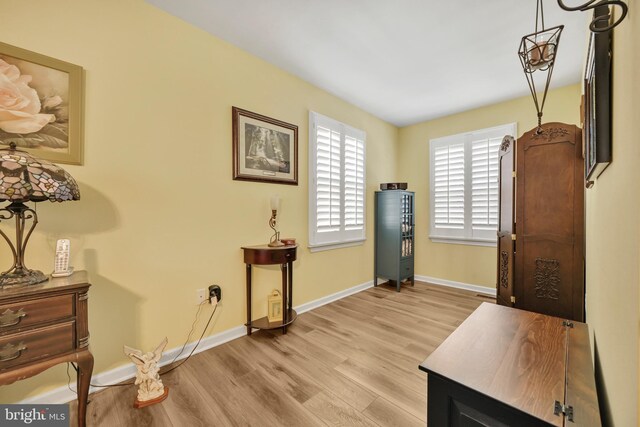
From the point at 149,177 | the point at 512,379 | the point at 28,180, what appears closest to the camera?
the point at 512,379

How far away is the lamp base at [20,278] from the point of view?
1.20 metres

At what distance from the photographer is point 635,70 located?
57 cm

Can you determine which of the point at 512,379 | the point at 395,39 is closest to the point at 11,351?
the point at 512,379

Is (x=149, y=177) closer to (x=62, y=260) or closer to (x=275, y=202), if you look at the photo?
(x=62, y=260)

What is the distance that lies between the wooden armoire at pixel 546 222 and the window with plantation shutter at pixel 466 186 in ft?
3.85

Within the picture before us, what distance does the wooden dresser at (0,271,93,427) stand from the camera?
3.66 ft

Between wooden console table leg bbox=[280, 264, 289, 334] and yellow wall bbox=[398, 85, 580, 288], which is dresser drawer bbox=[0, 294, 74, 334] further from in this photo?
yellow wall bbox=[398, 85, 580, 288]

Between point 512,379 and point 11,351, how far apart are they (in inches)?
78.3

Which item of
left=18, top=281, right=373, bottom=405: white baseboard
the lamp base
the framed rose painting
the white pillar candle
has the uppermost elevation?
the framed rose painting

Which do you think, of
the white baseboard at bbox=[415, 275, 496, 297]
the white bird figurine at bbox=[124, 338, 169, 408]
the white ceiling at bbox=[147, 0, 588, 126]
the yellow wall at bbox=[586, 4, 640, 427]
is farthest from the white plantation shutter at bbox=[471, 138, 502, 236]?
the white bird figurine at bbox=[124, 338, 169, 408]

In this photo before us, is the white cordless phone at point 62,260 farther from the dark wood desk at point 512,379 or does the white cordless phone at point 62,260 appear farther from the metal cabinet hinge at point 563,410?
the metal cabinet hinge at point 563,410

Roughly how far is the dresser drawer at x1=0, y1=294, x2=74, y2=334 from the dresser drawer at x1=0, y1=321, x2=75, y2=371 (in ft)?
0.13

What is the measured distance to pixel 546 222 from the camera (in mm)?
2174

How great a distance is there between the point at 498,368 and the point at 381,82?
9.61 ft
